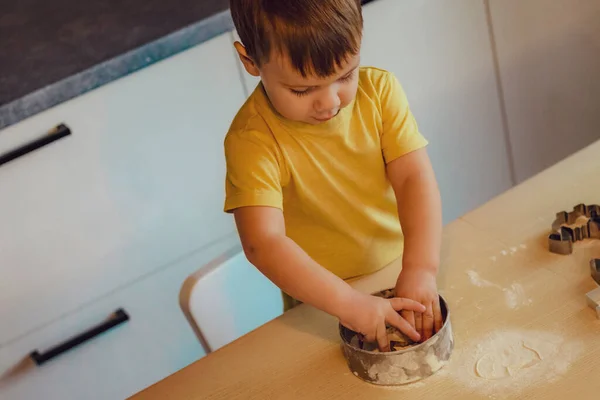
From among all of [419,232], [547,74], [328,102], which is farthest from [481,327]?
[547,74]

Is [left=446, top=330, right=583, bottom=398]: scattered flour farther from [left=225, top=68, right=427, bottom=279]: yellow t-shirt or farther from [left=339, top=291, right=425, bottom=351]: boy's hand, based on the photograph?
[left=225, top=68, right=427, bottom=279]: yellow t-shirt

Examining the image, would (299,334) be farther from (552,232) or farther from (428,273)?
(552,232)

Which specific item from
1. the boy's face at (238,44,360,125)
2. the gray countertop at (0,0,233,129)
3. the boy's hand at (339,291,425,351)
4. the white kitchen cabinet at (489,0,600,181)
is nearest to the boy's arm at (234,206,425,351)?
the boy's hand at (339,291,425,351)

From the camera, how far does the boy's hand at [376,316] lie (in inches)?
30.0

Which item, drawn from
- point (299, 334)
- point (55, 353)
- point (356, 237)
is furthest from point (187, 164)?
point (299, 334)

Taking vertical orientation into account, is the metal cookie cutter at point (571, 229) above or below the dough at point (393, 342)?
above

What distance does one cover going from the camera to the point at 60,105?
1.32 m

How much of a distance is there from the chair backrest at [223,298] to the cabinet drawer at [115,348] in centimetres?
48

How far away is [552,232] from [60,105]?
2.90ft

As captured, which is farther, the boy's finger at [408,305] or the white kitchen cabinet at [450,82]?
the white kitchen cabinet at [450,82]

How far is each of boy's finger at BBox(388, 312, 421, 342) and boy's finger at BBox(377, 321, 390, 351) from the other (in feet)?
0.03

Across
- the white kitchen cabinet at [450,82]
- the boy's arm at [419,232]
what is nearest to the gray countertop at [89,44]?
the white kitchen cabinet at [450,82]

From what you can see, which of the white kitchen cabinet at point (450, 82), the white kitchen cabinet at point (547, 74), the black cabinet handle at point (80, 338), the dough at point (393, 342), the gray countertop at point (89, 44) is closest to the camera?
the dough at point (393, 342)

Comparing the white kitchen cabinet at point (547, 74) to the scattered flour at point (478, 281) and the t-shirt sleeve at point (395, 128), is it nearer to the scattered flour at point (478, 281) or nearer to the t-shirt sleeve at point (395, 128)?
the t-shirt sleeve at point (395, 128)
